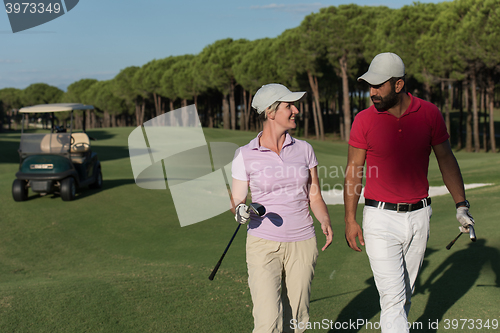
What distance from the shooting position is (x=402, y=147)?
353 centimetres

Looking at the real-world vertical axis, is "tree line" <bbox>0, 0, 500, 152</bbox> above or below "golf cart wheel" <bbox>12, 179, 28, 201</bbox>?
above

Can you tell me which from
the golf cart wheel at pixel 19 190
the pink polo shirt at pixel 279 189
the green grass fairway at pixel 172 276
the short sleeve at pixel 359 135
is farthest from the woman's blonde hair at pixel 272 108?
the golf cart wheel at pixel 19 190

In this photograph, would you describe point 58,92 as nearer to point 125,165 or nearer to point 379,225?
point 125,165

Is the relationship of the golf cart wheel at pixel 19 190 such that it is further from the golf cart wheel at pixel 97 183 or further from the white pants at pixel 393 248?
the white pants at pixel 393 248

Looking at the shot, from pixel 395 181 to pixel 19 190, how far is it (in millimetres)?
10854

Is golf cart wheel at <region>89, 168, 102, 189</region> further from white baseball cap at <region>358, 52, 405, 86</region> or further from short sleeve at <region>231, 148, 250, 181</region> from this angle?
white baseball cap at <region>358, 52, 405, 86</region>

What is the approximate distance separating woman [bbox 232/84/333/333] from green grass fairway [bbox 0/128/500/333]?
1.07 m

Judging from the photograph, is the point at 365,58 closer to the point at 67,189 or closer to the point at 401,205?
the point at 67,189

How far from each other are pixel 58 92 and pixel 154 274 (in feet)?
455

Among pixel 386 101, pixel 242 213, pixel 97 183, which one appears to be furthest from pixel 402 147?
pixel 97 183

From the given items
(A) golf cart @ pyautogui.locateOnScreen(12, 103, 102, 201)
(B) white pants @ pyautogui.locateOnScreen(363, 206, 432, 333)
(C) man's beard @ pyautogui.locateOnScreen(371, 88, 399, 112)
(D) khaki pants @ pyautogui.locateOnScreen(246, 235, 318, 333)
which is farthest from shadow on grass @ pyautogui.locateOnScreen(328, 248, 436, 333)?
(A) golf cart @ pyautogui.locateOnScreen(12, 103, 102, 201)

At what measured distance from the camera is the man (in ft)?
11.5

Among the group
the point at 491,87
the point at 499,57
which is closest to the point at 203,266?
the point at 499,57

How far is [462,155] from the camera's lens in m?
30.4
